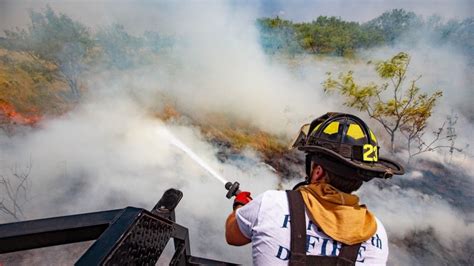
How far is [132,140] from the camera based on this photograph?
7.73m

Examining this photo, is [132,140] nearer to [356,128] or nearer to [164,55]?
[164,55]

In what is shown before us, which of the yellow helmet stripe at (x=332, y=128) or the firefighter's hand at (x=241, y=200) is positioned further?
the firefighter's hand at (x=241, y=200)

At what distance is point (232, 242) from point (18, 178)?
6625mm

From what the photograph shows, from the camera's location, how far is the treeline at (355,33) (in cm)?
919

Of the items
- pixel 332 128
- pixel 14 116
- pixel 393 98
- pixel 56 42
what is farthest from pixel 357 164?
pixel 56 42

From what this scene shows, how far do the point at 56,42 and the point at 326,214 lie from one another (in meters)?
10.4

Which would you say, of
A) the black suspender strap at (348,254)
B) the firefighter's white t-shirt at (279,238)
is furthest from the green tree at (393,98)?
the black suspender strap at (348,254)

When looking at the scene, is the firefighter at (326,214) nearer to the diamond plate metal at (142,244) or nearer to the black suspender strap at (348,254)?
the black suspender strap at (348,254)

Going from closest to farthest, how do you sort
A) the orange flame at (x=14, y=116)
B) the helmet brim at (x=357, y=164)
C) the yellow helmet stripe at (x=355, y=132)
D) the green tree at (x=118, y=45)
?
the helmet brim at (x=357, y=164), the yellow helmet stripe at (x=355, y=132), the orange flame at (x=14, y=116), the green tree at (x=118, y=45)

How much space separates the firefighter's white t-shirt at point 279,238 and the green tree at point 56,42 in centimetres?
881

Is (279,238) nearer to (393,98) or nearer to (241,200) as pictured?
(241,200)

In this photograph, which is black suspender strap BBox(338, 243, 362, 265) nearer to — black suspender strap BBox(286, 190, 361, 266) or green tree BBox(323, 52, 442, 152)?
black suspender strap BBox(286, 190, 361, 266)

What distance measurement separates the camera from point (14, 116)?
8164mm

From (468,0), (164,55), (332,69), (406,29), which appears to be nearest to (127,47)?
(164,55)
